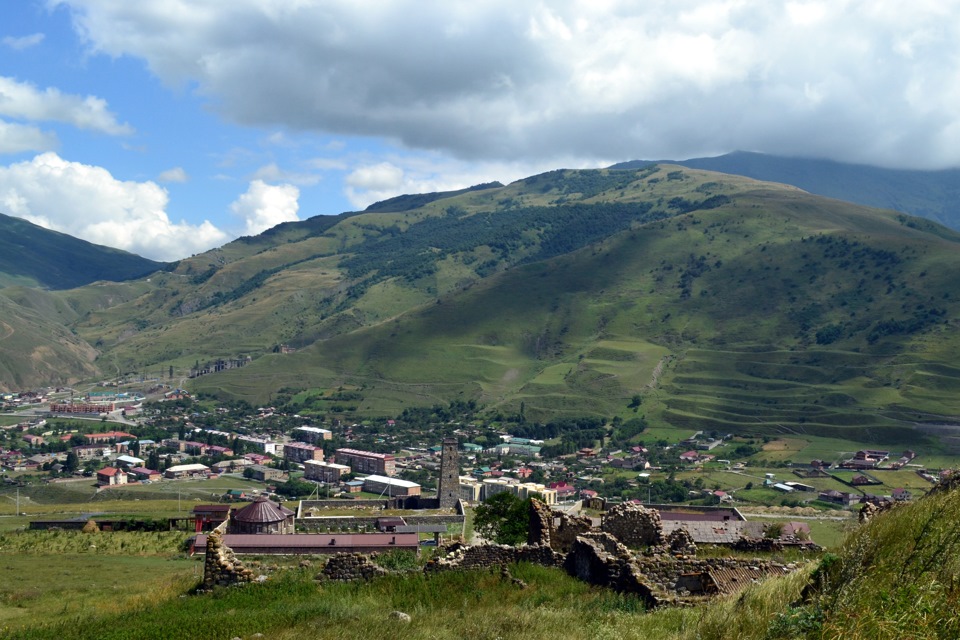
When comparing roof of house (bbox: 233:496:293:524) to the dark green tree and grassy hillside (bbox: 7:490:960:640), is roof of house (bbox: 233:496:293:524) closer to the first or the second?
the dark green tree

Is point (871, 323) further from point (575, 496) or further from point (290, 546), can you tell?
point (290, 546)

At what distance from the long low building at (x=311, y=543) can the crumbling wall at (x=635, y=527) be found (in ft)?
45.5

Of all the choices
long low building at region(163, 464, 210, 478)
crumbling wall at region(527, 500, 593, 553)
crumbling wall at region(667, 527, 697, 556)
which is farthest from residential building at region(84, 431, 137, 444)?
crumbling wall at region(667, 527, 697, 556)

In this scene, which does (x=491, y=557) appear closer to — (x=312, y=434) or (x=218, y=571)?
(x=218, y=571)

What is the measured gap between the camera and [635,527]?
23.0 meters

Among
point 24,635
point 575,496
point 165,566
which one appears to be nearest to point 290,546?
point 165,566

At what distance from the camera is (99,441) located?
6161 inches

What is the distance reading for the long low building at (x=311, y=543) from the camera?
116 ft

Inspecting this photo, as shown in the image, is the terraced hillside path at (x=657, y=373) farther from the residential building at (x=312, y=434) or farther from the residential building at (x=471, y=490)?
the residential building at (x=471, y=490)

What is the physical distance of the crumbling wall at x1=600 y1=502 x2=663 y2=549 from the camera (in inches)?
Answer: 896

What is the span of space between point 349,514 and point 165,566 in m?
22.8

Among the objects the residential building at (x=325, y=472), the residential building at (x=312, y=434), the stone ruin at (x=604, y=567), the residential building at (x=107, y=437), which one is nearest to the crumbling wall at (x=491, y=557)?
the stone ruin at (x=604, y=567)

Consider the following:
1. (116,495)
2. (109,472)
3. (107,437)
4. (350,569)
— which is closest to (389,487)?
(116,495)

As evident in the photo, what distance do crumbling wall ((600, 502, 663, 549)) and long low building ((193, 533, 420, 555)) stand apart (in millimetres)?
13883
